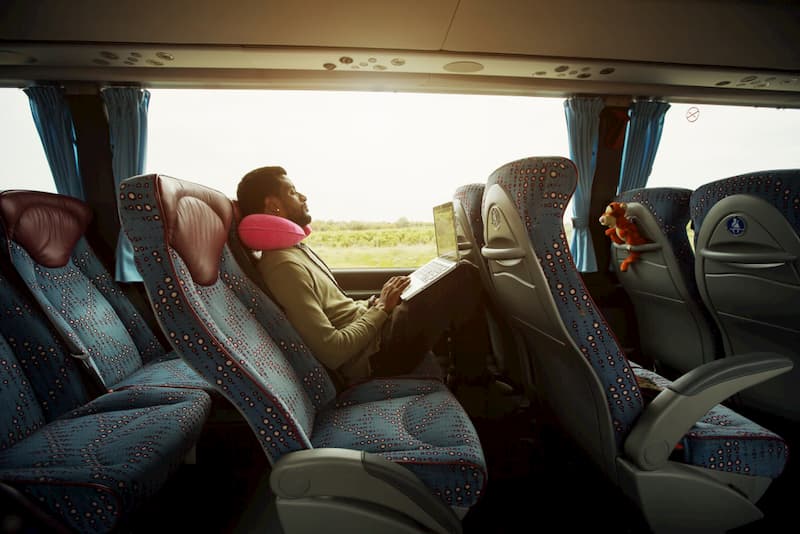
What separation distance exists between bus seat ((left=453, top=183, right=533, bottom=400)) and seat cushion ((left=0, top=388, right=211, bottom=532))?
136 centimetres

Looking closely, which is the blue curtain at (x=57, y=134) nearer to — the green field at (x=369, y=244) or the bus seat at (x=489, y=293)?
the green field at (x=369, y=244)

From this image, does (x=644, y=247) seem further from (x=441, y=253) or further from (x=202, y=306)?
(x=202, y=306)

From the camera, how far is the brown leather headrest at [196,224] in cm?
92

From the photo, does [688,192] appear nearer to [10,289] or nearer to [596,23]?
[596,23]

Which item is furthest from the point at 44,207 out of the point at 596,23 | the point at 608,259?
the point at 608,259

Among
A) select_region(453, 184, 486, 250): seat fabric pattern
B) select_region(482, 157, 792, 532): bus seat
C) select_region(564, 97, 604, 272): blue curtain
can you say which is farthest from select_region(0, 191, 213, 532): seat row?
select_region(564, 97, 604, 272): blue curtain

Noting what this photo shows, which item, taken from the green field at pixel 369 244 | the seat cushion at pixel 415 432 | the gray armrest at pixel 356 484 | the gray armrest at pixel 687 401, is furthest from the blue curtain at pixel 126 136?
the gray armrest at pixel 687 401

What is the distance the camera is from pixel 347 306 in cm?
175

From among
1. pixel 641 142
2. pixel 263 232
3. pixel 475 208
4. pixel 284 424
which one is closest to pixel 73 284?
pixel 263 232

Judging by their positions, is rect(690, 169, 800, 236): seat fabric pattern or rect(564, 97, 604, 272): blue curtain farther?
rect(564, 97, 604, 272): blue curtain

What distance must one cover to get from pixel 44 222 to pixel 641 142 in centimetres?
419

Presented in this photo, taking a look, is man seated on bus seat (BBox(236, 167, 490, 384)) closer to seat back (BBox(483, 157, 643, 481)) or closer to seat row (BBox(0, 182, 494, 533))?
seat row (BBox(0, 182, 494, 533))

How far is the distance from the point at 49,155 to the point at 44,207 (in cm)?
148

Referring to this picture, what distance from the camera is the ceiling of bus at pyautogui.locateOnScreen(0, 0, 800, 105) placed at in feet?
7.54
